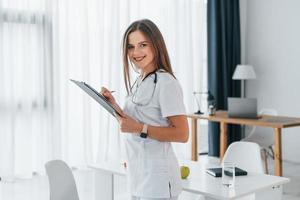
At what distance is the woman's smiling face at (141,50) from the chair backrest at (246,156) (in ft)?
4.23

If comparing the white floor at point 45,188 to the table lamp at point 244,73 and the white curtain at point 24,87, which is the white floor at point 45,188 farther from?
the table lamp at point 244,73

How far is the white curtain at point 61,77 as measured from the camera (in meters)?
4.78

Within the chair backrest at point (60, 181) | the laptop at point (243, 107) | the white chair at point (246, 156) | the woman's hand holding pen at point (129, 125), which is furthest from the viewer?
the laptop at point (243, 107)

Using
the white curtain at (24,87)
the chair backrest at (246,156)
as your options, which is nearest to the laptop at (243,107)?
the chair backrest at (246,156)

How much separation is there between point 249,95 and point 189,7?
1707 millimetres

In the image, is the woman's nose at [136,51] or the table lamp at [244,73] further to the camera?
the table lamp at [244,73]

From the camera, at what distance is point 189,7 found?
6406 mm

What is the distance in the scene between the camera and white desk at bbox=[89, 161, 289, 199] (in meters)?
2.21

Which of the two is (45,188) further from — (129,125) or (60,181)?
(129,125)

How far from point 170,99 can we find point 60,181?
2.34 feet

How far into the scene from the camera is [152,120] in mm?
2008

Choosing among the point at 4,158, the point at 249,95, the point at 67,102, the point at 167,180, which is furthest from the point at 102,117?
the point at 167,180

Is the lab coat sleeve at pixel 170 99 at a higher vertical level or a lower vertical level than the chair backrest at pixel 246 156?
higher

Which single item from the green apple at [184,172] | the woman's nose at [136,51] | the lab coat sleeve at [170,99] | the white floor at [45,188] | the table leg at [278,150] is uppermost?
the woman's nose at [136,51]
